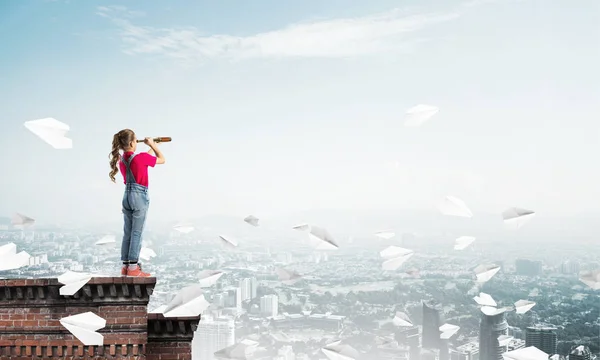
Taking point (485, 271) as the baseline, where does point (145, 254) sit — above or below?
above

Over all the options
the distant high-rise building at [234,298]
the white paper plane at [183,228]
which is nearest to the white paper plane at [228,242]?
the white paper plane at [183,228]

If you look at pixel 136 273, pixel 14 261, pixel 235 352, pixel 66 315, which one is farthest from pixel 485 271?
pixel 14 261

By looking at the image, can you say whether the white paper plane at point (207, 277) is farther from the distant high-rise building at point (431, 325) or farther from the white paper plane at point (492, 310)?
the white paper plane at point (492, 310)

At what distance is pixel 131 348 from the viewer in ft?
23.0

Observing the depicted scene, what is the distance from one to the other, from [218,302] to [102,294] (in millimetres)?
9963

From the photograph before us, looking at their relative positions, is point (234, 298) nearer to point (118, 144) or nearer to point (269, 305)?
point (269, 305)

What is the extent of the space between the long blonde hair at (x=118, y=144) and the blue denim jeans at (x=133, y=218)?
210 millimetres

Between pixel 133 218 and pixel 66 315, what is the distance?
1.12 meters

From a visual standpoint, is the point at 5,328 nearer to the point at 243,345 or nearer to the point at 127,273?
the point at 127,273

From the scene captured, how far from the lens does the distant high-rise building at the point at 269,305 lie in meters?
18.7

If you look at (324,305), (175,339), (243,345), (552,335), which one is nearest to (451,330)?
(552,335)

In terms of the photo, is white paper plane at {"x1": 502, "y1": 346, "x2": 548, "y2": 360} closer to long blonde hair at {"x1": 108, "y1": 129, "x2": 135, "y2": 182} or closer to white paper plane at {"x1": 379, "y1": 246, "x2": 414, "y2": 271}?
white paper plane at {"x1": 379, "y1": 246, "x2": 414, "y2": 271}

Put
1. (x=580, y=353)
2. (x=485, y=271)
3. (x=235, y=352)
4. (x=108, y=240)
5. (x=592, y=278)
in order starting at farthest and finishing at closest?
1. (x=580, y=353)
2. (x=485, y=271)
3. (x=592, y=278)
4. (x=235, y=352)
5. (x=108, y=240)

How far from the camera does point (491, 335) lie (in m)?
18.4
